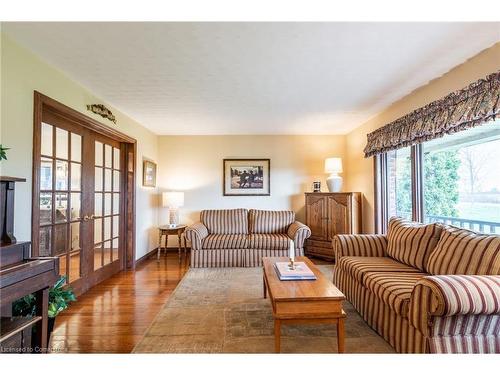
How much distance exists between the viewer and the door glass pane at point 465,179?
2.27m

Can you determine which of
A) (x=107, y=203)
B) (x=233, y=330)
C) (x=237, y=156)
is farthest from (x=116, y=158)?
(x=233, y=330)

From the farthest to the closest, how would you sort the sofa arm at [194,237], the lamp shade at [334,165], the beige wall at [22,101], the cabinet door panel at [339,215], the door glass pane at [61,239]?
the lamp shade at [334,165]
the cabinet door panel at [339,215]
the sofa arm at [194,237]
the door glass pane at [61,239]
the beige wall at [22,101]

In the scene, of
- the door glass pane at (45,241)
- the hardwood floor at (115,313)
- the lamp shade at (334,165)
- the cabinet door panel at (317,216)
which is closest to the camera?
the hardwood floor at (115,313)

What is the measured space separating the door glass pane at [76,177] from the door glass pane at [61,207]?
18 cm

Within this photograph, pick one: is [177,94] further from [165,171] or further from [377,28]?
[165,171]

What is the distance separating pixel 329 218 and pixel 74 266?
3644mm

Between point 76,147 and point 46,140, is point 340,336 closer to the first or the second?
Result: point 46,140

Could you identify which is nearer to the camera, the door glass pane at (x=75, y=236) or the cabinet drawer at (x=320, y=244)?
the door glass pane at (x=75, y=236)

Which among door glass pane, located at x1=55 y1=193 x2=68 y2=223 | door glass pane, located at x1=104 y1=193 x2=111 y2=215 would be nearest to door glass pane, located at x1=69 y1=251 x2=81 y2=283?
door glass pane, located at x1=55 y1=193 x2=68 y2=223

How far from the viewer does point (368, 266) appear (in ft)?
7.73

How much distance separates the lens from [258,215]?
461cm

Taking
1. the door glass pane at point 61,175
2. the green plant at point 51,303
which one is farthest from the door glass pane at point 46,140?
the green plant at point 51,303

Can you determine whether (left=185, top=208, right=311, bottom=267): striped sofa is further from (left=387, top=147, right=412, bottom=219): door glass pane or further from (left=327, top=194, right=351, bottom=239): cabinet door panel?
(left=387, top=147, right=412, bottom=219): door glass pane

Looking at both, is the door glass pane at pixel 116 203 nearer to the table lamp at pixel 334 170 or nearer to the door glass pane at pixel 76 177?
the door glass pane at pixel 76 177
